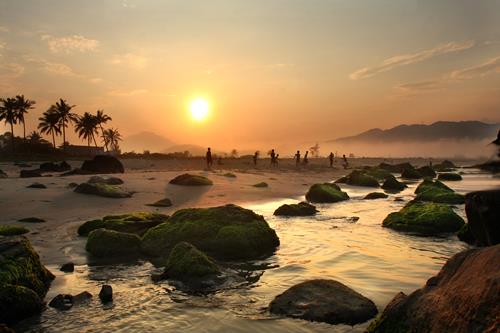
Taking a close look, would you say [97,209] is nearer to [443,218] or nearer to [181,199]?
[181,199]

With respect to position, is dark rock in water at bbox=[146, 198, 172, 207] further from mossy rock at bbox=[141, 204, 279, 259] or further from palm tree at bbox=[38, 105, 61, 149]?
palm tree at bbox=[38, 105, 61, 149]

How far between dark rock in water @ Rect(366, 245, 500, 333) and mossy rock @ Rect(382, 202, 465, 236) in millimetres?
8744

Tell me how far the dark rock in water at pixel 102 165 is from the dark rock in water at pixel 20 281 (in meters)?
28.1

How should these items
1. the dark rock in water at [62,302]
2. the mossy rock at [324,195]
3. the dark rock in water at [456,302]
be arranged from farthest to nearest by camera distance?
the mossy rock at [324,195] → the dark rock in water at [62,302] → the dark rock in water at [456,302]

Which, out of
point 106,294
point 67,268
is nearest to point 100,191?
point 67,268

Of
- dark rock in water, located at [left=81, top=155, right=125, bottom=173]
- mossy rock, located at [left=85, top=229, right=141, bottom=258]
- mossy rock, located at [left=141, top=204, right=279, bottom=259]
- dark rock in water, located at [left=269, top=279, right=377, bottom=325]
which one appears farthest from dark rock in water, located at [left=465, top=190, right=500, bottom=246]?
dark rock in water, located at [left=81, top=155, right=125, bottom=173]

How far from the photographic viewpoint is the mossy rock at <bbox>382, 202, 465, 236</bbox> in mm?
12648

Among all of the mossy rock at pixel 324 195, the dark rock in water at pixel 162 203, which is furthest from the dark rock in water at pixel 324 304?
the mossy rock at pixel 324 195

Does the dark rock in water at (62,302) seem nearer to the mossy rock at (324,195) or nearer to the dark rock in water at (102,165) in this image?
the mossy rock at (324,195)

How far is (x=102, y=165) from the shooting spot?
115 ft

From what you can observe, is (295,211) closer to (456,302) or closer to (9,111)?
(456,302)

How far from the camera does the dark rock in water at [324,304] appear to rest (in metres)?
5.61

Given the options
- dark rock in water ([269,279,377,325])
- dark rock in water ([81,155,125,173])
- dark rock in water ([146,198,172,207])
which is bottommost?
dark rock in water ([269,279,377,325])

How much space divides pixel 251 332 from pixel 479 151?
347 cm
